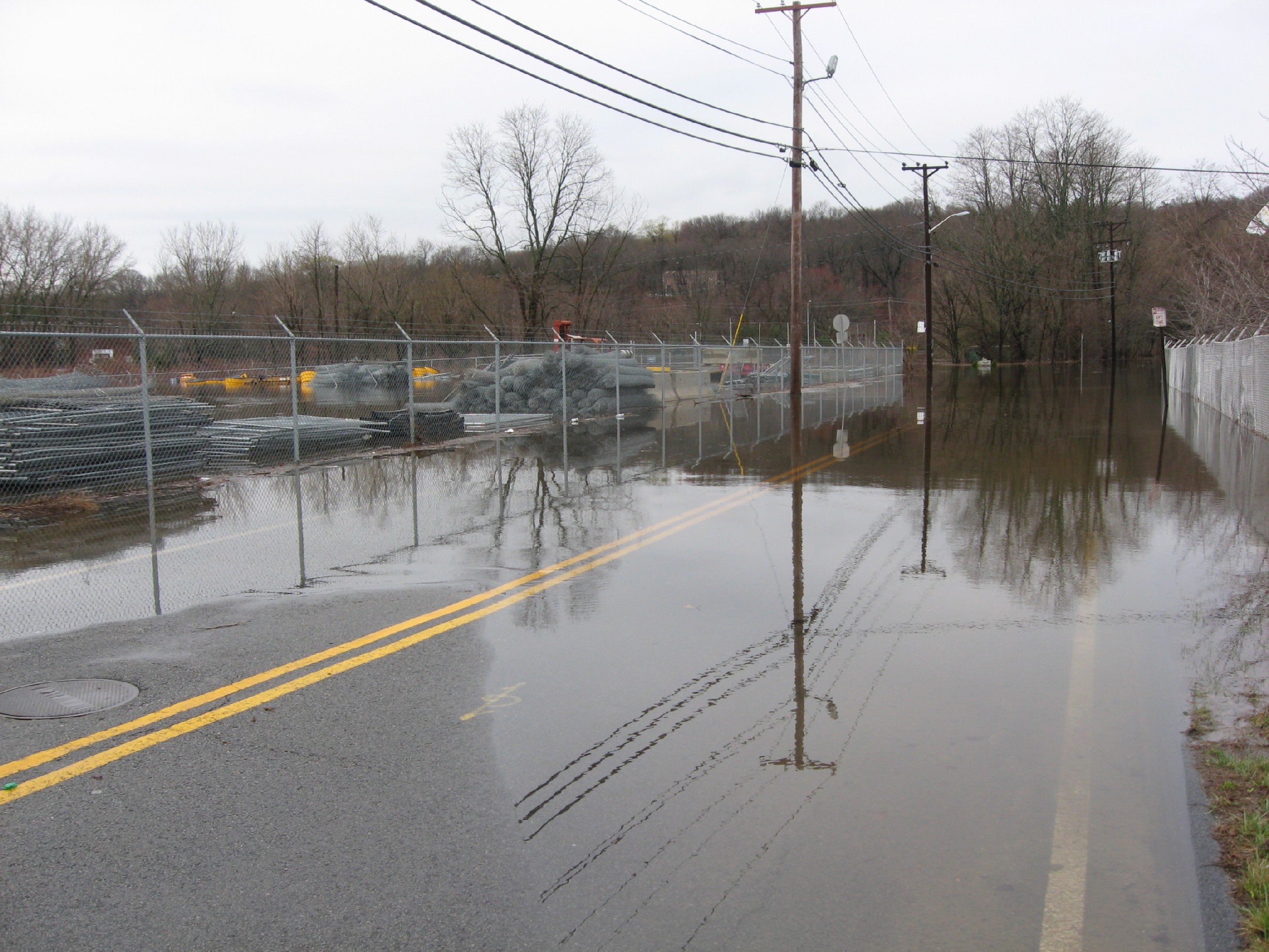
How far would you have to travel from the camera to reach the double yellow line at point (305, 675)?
420cm

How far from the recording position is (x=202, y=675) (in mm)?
5352

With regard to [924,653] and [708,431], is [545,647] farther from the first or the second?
[708,431]

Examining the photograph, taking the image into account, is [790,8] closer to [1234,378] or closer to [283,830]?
[1234,378]

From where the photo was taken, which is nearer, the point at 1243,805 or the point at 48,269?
the point at 1243,805

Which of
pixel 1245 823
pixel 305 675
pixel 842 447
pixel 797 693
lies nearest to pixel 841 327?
pixel 842 447

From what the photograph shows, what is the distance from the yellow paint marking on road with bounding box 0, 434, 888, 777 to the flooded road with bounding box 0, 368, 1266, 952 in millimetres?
77

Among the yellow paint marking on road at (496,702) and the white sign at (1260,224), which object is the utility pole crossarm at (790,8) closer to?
the white sign at (1260,224)

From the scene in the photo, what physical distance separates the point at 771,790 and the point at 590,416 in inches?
814

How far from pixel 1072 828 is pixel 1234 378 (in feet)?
73.4

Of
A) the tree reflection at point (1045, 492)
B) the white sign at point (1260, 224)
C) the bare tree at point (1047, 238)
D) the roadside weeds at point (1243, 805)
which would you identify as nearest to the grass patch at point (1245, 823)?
the roadside weeds at point (1243, 805)

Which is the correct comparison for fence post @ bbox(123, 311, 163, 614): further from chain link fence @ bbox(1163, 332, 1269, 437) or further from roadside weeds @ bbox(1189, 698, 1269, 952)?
chain link fence @ bbox(1163, 332, 1269, 437)

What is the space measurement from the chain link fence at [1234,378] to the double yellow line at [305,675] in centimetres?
1375

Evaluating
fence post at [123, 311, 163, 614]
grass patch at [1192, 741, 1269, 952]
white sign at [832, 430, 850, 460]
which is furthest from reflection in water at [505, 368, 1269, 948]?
fence post at [123, 311, 163, 614]

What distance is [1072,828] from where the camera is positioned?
3.60 metres
